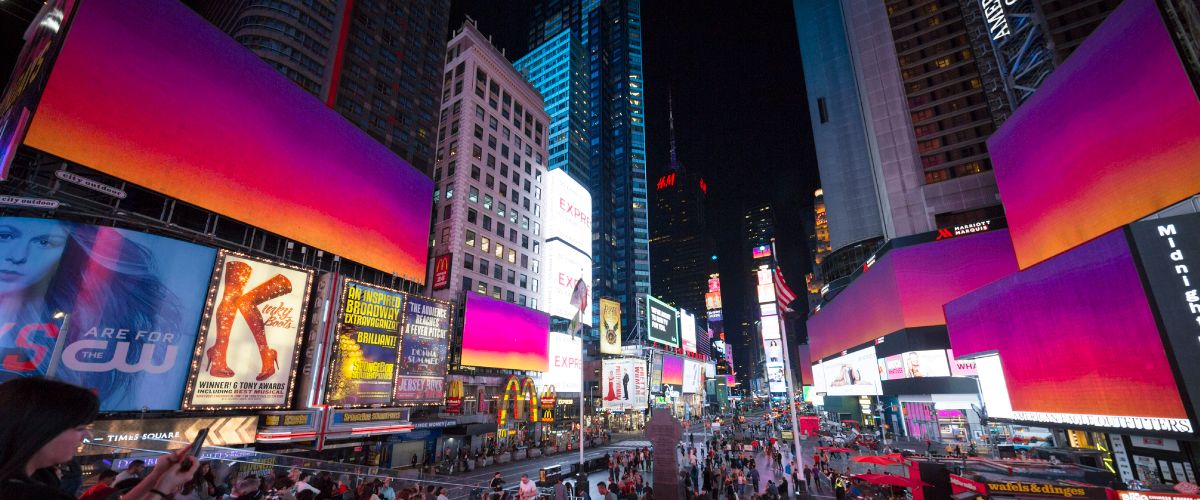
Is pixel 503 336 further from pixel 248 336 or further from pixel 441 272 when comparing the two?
pixel 248 336

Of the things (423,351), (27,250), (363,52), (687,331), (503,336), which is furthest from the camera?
(687,331)

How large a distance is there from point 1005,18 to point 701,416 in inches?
3043

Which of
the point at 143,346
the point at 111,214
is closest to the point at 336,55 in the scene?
the point at 111,214

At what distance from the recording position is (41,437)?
2.29 meters

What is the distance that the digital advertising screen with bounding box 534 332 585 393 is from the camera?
5428 centimetres

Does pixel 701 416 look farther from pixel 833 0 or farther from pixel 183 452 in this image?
pixel 183 452

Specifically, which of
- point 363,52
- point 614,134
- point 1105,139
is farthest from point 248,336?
point 614,134

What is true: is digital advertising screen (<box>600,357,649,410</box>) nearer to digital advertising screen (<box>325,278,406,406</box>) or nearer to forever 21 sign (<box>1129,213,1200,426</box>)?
digital advertising screen (<box>325,278,406,406</box>)

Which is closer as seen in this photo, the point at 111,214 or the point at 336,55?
the point at 111,214

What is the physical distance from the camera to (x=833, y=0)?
8919 cm

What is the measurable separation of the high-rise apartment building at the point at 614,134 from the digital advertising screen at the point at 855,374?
4714 centimetres

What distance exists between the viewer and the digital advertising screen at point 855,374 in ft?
178

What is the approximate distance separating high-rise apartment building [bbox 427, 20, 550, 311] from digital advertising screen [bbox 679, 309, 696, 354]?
38.6m

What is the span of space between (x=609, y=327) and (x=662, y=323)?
1619cm
